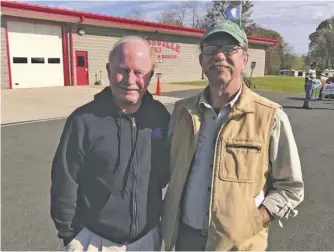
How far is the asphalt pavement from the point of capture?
355 centimetres

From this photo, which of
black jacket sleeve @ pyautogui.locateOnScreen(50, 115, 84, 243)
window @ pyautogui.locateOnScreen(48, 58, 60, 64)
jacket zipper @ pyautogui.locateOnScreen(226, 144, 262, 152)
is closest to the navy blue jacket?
black jacket sleeve @ pyautogui.locateOnScreen(50, 115, 84, 243)

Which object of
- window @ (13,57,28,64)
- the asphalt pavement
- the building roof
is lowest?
the asphalt pavement

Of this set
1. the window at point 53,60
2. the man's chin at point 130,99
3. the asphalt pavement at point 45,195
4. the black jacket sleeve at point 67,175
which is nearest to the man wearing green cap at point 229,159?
the man's chin at point 130,99

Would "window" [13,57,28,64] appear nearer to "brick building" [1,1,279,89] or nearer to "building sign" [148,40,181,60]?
"brick building" [1,1,279,89]

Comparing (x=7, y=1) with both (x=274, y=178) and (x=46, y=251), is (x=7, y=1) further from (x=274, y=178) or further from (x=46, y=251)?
(x=274, y=178)

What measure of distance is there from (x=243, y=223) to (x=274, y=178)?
0.90ft

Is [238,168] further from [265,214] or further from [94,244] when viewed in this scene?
[94,244]

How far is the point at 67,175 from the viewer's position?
5.90 ft

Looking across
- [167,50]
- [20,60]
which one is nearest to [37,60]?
[20,60]

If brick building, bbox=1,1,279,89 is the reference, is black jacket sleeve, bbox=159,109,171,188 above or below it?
below

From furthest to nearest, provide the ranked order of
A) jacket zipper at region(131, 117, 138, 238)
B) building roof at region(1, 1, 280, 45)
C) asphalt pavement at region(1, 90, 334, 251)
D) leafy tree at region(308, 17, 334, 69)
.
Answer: leafy tree at region(308, 17, 334, 69)
building roof at region(1, 1, 280, 45)
asphalt pavement at region(1, 90, 334, 251)
jacket zipper at region(131, 117, 138, 238)

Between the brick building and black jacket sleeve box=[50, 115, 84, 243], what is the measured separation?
15.1 m

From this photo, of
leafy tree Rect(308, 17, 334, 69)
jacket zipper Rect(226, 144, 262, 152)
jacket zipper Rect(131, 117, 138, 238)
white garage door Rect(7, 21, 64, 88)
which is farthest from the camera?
leafy tree Rect(308, 17, 334, 69)

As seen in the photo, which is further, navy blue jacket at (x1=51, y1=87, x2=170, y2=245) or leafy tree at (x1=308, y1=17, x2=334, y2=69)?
leafy tree at (x1=308, y1=17, x2=334, y2=69)
